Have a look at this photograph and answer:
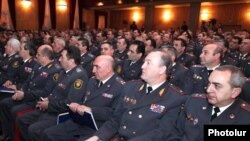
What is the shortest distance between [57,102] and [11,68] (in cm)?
185

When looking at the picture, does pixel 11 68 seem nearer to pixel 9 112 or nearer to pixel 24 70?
pixel 24 70

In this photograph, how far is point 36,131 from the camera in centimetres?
299

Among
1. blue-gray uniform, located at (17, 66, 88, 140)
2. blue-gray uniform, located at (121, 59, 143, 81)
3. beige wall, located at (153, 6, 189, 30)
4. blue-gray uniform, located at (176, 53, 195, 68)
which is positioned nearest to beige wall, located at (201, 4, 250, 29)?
beige wall, located at (153, 6, 189, 30)

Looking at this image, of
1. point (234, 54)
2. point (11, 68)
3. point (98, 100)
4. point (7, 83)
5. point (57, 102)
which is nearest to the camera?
point (98, 100)

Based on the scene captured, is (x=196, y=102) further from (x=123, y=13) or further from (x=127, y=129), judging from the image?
(x=123, y=13)

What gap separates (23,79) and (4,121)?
0.90m

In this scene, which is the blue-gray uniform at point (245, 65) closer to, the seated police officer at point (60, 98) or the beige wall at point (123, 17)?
the seated police officer at point (60, 98)

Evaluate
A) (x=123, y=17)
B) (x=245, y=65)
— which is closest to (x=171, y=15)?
(x=123, y=17)

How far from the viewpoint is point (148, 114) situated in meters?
2.25

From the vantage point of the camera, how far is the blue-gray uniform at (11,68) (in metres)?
4.53

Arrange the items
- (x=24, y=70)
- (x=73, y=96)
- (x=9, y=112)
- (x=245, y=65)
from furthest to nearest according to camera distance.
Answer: (x=245, y=65) → (x=24, y=70) → (x=9, y=112) → (x=73, y=96)

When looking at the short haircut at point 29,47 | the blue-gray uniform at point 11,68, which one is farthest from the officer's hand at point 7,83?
the short haircut at point 29,47

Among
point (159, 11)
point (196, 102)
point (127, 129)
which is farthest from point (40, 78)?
point (159, 11)

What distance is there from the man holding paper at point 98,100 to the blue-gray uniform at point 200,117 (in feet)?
2.61
